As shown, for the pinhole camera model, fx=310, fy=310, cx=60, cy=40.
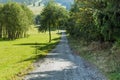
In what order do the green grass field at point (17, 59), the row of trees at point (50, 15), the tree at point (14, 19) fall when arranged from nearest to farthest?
the green grass field at point (17, 59) → the row of trees at point (50, 15) → the tree at point (14, 19)

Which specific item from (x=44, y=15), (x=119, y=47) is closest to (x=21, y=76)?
(x=119, y=47)

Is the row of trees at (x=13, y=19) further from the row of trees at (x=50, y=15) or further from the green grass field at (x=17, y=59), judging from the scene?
the green grass field at (x=17, y=59)

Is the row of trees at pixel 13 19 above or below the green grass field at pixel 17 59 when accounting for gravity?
above

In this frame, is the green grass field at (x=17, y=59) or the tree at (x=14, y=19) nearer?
the green grass field at (x=17, y=59)

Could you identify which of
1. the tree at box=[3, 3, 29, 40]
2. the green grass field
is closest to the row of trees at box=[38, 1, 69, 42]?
the green grass field

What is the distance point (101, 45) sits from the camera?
51000mm

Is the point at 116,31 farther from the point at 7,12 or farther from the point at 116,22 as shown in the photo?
the point at 7,12

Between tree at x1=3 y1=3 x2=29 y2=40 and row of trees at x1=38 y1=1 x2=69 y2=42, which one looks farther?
tree at x1=3 y1=3 x2=29 y2=40

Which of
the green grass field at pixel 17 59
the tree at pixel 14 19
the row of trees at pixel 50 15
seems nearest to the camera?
the green grass field at pixel 17 59

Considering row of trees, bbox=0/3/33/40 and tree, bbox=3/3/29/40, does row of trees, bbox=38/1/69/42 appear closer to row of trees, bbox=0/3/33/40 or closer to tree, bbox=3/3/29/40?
tree, bbox=3/3/29/40

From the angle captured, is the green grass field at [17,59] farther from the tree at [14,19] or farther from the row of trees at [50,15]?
the tree at [14,19]

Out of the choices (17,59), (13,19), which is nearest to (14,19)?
(13,19)

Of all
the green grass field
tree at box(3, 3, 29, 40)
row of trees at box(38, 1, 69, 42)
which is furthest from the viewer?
tree at box(3, 3, 29, 40)

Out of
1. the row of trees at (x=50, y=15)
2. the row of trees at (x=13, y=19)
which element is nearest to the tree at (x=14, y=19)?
the row of trees at (x=13, y=19)
